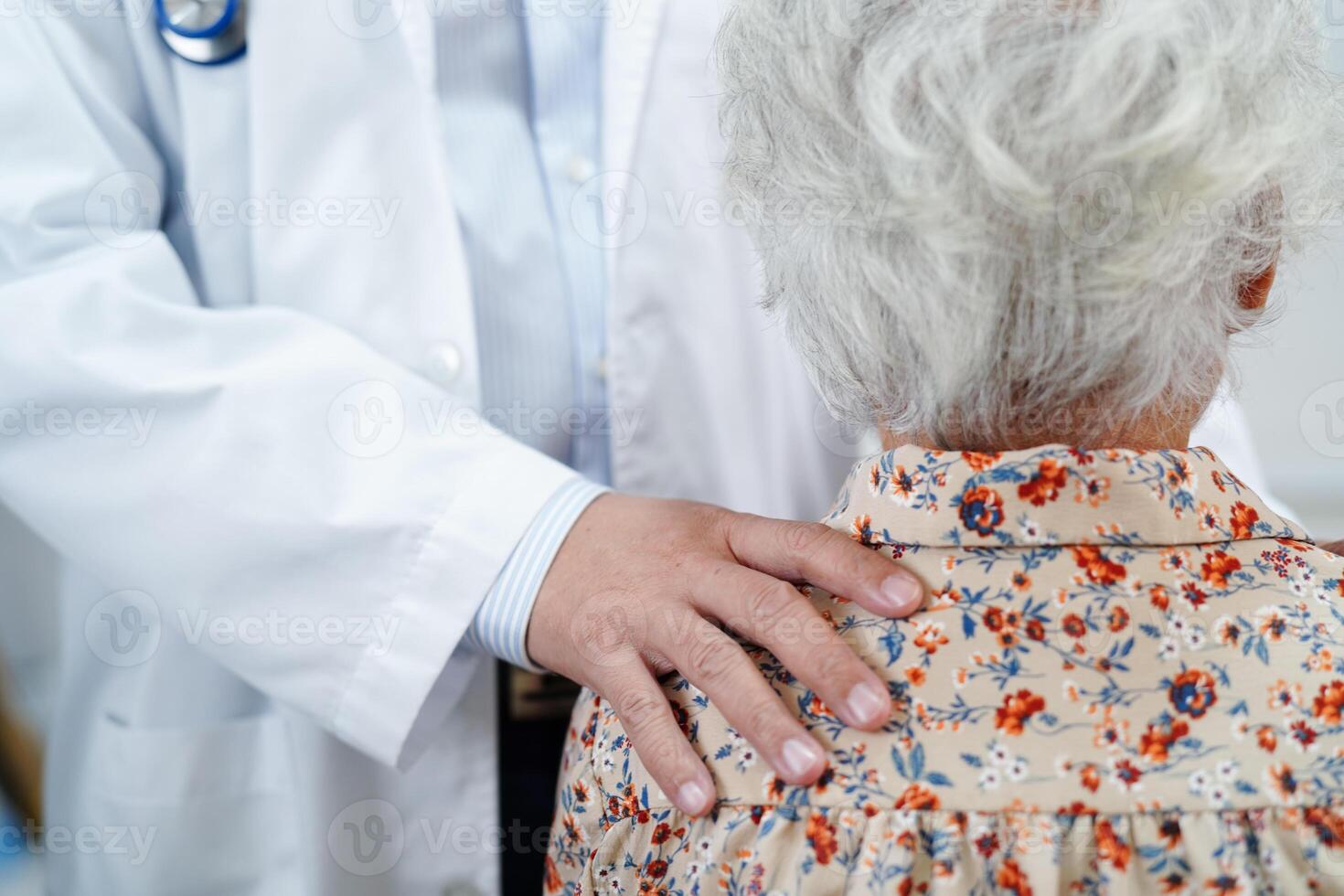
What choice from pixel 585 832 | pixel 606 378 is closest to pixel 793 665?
pixel 585 832

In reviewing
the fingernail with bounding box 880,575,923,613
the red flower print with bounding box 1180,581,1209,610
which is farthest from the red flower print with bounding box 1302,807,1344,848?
the fingernail with bounding box 880,575,923,613

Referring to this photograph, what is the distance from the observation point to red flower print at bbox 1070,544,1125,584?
20.2 inches

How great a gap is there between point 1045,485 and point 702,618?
0.21m

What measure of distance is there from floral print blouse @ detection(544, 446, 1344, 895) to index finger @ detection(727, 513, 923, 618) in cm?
2

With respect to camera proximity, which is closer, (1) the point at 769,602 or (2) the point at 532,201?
(1) the point at 769,602

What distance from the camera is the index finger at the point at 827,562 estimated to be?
1.74 ft

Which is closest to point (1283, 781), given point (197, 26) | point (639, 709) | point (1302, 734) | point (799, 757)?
point (1302, 734)

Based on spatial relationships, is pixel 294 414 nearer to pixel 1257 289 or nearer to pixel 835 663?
pixel 835 663

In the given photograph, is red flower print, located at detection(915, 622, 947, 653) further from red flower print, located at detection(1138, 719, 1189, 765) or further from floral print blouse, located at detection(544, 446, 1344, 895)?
red flower print, located at detection(1138, 719, 1189, 765)

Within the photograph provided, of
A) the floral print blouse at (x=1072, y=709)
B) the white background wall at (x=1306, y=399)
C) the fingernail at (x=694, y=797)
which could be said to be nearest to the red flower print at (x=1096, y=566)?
the floral print blouse at (x=1072, y=709)

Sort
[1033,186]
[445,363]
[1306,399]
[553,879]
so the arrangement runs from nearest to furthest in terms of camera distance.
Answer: [1033,186]
[553,879]
[445,363]
[1306,399]

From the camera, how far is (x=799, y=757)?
Result: 0.51 meters

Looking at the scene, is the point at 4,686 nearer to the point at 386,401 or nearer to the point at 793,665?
the point at 386,401

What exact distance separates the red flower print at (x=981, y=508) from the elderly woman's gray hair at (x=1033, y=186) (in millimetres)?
47
